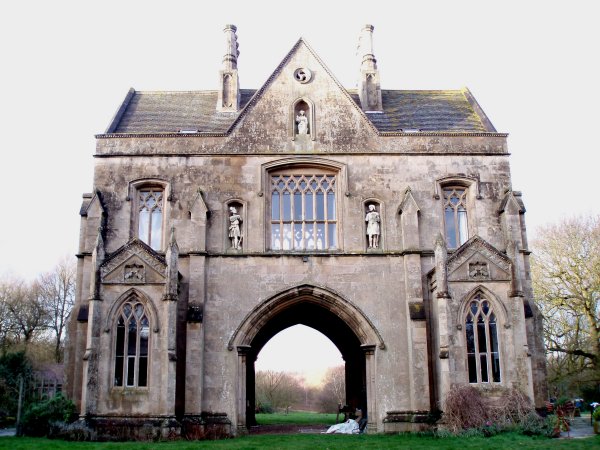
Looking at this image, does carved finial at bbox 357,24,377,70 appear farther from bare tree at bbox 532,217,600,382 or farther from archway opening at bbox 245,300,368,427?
bare tree at bbox 532,217,600,382

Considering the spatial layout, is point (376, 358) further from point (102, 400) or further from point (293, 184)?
point (102, 400)

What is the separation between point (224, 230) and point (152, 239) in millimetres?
2814

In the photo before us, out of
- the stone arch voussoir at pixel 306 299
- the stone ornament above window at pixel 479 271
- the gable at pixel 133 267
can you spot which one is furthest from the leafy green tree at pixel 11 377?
the stone ornament above window at pixel 479 271

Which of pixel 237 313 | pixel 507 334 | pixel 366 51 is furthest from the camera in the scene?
pixel 366 51

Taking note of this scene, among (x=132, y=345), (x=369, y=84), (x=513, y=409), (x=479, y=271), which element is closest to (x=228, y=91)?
(x=369, y=84)

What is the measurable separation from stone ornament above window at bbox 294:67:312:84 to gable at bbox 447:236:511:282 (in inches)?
363

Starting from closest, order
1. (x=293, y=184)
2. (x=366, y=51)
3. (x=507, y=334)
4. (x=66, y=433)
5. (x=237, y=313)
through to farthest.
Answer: (x=66, y=433) < (x=507, y=334) < (x=237, y=313) < (x=293, y=184) < (x=366, y=51)

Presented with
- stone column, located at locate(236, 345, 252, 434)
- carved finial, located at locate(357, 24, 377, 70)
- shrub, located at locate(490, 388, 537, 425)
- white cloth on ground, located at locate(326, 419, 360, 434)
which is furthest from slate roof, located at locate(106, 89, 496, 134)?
white cloth on ground, located at locate(326, 419, 360, 434)

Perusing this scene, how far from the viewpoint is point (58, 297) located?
1988 inches

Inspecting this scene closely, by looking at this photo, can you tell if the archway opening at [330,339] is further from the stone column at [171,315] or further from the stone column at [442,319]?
the stone column at [171,315]

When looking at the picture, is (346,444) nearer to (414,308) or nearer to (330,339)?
(414,308)

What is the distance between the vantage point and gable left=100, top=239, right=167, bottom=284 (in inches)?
888

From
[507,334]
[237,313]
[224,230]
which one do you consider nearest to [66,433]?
[237,313]

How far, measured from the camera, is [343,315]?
24109 millimetres
